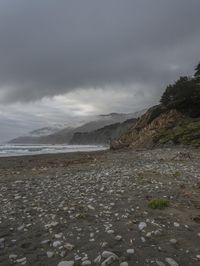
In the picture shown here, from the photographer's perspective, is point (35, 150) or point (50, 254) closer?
point (50, 254)

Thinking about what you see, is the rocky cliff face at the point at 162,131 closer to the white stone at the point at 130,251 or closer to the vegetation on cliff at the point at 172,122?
the vegetation on cliff at the point at 172,122

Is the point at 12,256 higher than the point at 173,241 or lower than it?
higher

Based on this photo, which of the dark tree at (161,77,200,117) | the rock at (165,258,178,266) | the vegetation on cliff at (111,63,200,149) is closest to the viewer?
the rock at (165,258,178,266)

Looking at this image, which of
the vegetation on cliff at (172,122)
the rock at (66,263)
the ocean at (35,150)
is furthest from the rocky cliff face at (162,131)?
the rock at (66,263)

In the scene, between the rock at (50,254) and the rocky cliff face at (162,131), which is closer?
the rock at (50,254)

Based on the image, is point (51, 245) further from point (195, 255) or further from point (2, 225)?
point (195, 255)

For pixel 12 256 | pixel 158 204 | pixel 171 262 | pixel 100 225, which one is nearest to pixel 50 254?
pixel 12 256

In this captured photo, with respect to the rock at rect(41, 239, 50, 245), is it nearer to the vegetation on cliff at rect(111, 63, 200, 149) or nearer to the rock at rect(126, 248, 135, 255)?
the rock at rect(126, 248, 135, 255)

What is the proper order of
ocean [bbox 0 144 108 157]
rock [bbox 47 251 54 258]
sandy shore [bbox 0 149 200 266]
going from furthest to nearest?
ocean [bbox 0 144 108 157], rock [bbox 47 251 54 258], sandy shore [bbox 0 149 200 266]

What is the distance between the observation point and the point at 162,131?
54.7 m

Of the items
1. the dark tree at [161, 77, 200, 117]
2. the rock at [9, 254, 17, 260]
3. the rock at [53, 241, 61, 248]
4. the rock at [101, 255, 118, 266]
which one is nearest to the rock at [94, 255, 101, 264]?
the rock at [101, 255, 118, 266]

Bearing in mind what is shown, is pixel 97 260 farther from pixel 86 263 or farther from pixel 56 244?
pixel 56 244

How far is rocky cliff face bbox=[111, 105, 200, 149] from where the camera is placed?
4579 cm

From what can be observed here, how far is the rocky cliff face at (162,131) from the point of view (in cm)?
4579
